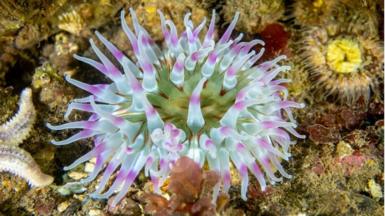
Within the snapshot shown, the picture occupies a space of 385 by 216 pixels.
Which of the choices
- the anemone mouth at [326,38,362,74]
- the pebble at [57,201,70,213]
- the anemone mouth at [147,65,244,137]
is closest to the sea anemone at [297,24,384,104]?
the anemone mouth at [326,38,362,74]

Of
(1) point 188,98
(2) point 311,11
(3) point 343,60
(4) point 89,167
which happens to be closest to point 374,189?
(3) point 343,60

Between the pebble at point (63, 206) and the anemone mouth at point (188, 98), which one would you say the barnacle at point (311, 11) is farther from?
the pebble at point (63, 206)

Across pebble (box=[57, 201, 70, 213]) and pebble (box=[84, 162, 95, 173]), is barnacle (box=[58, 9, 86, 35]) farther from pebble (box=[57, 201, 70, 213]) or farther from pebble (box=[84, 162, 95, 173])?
pebble (box=[57, 201, 70, 213])

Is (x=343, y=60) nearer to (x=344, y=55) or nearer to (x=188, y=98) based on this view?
(x=344, y=55)

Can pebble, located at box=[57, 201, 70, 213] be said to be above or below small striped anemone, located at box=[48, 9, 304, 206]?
below

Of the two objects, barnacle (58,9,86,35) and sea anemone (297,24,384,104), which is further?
barnacle (58,9,86,35)

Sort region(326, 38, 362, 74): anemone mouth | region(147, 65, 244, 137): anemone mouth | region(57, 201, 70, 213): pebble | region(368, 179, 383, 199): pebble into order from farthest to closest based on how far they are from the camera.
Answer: region(326, 38, 362, 74): anemone mouth < region(368, 179, 383, 199): pebble < region(57, 201, 70, 213): pebble < region(147, 65, 244, 137): anemone mouth

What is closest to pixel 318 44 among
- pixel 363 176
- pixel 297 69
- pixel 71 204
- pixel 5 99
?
pixel 297 69
